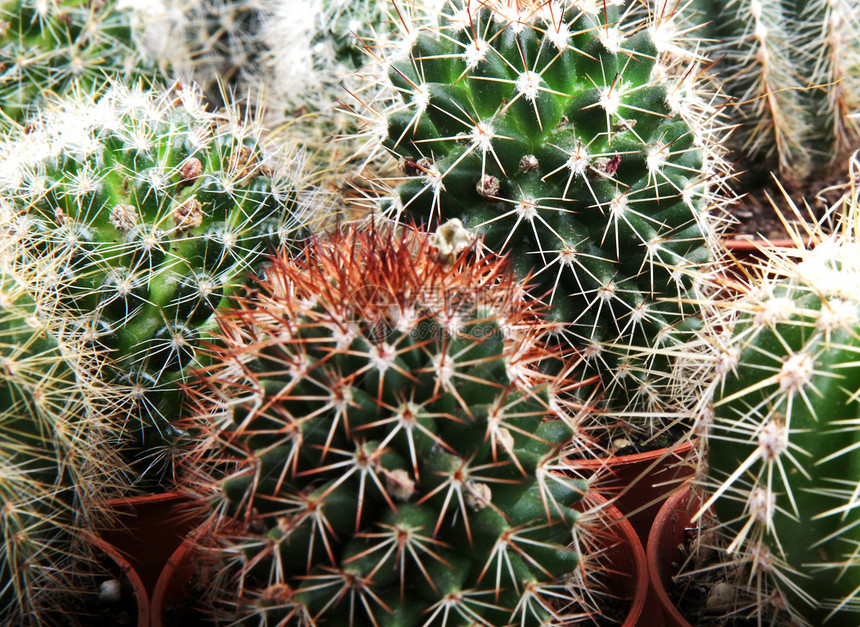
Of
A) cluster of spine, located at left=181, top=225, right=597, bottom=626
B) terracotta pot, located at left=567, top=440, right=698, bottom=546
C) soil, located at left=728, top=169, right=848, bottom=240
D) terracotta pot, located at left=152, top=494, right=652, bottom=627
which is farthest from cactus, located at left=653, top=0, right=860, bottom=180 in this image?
cluster of spine, located at left=181, top=225, right=597, bottom=626

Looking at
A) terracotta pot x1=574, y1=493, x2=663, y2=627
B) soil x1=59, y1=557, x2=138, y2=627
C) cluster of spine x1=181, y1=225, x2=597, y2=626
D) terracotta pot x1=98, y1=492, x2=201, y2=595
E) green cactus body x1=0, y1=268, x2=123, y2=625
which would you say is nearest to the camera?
cluster of spine x1=181, y1=225, x2=597, y2=626

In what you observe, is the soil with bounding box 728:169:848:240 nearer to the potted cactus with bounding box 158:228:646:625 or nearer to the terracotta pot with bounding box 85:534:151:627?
the potted cactus with bounding box 158:228:646:625

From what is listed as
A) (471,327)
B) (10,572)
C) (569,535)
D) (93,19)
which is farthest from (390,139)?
(93,19)

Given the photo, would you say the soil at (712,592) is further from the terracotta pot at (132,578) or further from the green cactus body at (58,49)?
the green cactus body at (58,49)

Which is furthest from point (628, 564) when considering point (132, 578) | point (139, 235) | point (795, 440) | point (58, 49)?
point (58, 49)

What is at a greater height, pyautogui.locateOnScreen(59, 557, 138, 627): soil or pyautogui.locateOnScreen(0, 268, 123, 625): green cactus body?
pyautogui.locateOnScreen(0, 268, 123, 625): green cactus body

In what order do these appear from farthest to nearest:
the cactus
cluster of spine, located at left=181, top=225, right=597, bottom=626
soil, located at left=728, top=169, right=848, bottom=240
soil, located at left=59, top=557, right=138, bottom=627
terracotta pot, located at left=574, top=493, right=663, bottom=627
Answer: soil, located at left=728, top=169, right=848, bottom=240
the cactus
soil, located at left=59, top=557, right=138, bottom=627
terracotta pot, located at left=574, top=493, right=663, bottom=627
cluster of spine, located at left=181, top=225, right=597, bottom=626

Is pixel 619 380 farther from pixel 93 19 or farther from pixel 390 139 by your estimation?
pixel 93 19

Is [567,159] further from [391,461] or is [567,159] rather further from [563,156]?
[391,461]
